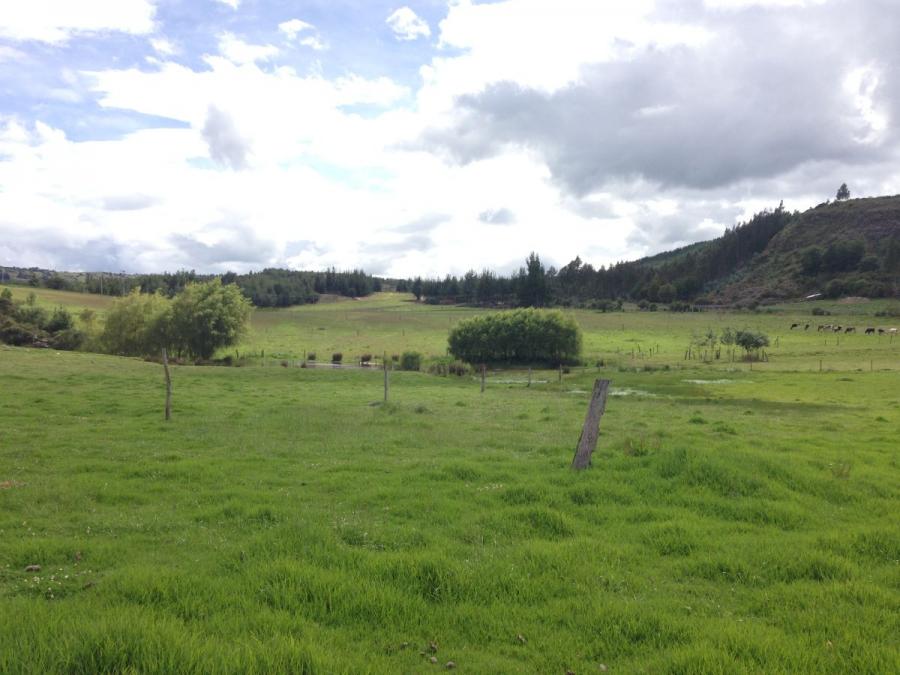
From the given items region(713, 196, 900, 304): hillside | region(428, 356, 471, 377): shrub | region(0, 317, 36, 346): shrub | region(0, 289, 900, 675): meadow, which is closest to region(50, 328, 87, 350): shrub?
region(0, 317, 36, 346): shrub

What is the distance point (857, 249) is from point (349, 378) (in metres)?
189

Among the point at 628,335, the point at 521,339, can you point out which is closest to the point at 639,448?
the point at 521,339

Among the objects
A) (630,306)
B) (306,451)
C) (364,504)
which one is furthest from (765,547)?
(630,306)

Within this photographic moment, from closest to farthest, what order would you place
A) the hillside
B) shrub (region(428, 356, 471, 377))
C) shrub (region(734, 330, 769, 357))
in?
shrub (region(428, 356, 471, 377))
shrub (region(734, 330, 769, 357))
the hillside

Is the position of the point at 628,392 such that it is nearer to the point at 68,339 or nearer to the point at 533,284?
the point at 68,339

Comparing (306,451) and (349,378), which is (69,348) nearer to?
(349,378)

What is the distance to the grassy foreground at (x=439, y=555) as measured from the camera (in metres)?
5.33

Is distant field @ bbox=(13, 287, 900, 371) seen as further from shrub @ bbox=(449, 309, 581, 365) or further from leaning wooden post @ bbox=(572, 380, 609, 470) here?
leaning wooden post @ bbox=(572, 380, 609, 470)

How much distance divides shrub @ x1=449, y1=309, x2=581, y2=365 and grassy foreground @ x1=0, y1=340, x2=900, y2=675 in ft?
205

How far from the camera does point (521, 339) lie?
8138cm

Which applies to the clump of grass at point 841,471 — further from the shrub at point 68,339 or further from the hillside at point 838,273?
the hillside at point 838,273

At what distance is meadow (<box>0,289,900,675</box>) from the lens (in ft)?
17.5

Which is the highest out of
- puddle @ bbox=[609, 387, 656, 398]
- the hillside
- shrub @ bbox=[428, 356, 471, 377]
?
the hillside

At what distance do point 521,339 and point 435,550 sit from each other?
7434 centimetres
